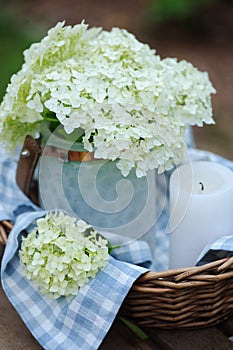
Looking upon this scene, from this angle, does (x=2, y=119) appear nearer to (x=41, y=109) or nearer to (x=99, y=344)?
(x=41, y=109)

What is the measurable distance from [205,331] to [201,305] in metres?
0.06

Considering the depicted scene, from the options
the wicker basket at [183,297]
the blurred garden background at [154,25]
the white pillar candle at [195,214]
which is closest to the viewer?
the wicker basket at [183,297]

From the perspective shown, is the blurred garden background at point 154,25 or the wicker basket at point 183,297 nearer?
the wicker basket at point 183,297

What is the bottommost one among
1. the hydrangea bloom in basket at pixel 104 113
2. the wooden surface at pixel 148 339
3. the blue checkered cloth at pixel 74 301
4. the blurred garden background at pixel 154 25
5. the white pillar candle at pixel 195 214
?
the wooden surface at pixel 148 339

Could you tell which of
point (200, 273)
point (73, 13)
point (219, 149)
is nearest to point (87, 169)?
Answer: point (200, 273)

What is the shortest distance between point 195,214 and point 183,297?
0.15m

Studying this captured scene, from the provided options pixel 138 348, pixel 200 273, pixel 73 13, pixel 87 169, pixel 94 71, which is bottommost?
pixel 138 348

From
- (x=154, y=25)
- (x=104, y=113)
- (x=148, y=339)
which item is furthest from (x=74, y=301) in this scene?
(x=154, y=25)

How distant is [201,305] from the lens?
96cm

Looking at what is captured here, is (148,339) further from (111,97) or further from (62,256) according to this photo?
(111,97)

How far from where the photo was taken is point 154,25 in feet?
10.4

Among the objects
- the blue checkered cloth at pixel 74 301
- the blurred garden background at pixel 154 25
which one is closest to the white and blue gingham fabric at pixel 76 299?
the blue checkered cloth at pixel 74 301

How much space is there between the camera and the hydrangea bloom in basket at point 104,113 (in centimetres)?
96

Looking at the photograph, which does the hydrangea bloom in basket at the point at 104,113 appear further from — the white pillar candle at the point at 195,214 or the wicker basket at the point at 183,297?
the wicker basket at the point at 183,297
